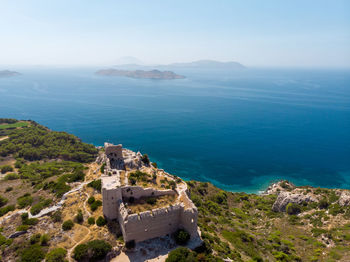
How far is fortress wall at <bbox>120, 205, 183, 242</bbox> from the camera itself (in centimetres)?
2617

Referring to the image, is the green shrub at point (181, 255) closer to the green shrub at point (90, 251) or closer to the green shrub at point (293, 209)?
the green shrub at point (90, 251)

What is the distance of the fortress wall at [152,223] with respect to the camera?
26172 millimetres

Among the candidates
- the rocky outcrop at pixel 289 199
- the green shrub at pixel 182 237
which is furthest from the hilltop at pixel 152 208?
the green shrub at pixel 182 237

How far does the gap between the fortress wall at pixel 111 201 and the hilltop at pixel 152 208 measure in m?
1.11

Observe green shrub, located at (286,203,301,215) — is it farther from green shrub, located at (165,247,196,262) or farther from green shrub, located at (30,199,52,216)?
green shrub, located at (30,199,52,216)

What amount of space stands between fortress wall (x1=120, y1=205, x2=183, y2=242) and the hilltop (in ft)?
3.41

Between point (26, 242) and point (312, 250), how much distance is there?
43460mm

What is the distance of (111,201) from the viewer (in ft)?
93.7

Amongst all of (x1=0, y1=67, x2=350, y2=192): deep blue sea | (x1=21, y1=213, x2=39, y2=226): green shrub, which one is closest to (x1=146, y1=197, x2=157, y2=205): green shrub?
(x1=21, y1=213, x2=39, y2=226): green shrub

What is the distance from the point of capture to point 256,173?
8469 centimetres

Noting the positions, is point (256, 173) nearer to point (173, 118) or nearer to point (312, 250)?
point (312, 250)

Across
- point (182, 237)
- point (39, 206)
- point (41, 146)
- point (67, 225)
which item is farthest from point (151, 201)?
point (41, 146)

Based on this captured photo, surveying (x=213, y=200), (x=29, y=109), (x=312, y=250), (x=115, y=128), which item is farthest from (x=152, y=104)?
(x=312, y=250)

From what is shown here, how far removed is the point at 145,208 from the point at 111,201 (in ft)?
15.5
